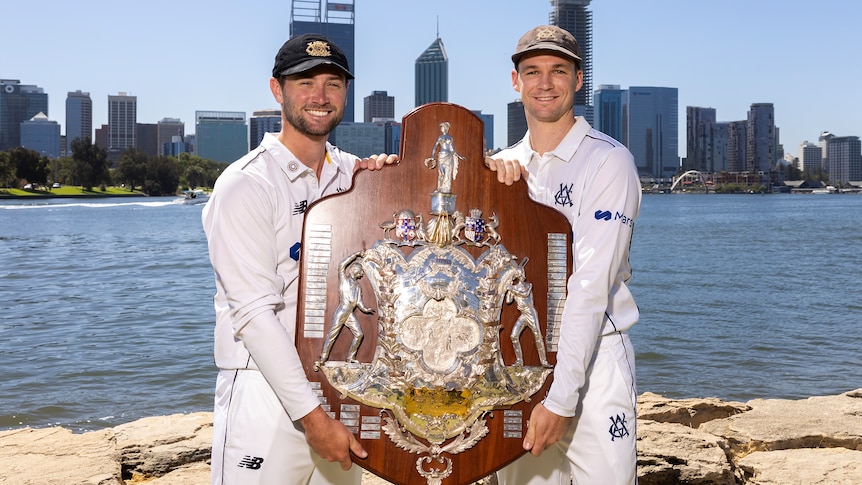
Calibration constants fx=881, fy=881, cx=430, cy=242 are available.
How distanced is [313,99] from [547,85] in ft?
3.27

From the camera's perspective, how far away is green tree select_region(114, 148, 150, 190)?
124m

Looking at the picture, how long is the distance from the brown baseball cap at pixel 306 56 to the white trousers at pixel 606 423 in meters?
1.62

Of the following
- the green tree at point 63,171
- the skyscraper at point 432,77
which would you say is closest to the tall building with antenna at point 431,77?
the skyscraper at point 432,77

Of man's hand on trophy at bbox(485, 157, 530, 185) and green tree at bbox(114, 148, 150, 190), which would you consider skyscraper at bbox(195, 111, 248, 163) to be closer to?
green tree at bbox(114, 148, 150, 190)

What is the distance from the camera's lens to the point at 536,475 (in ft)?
13.1

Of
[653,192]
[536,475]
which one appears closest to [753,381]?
[536,475]

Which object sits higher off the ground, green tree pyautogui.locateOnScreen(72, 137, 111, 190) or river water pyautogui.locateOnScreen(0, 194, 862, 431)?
green tree pyautogui.locateOnScreen(72, 137, 111, 190)

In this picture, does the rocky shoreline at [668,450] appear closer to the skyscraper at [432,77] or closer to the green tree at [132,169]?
the green tree at [132,169]

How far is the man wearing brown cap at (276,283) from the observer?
10.8 feet

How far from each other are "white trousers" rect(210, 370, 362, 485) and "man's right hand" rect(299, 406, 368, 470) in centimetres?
18

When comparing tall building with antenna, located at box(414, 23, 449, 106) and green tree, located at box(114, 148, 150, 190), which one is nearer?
green tree, located at box(114, 148, 150, 190)

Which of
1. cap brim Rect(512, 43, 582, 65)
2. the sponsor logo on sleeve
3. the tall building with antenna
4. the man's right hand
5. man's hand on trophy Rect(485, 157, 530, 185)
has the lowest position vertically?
the man's right hand

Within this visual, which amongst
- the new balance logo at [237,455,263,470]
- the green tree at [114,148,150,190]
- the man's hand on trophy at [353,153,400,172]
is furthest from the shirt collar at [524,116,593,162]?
the green tree at [114,148,150,190]

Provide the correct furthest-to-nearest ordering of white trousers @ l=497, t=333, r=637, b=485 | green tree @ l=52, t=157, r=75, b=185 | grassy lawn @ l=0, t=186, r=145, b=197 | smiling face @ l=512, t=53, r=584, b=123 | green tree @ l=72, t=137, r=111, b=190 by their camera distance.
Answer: green tree @ l=52, t=157, r=75, b=185 < green tree @ l=72, t=137, r=111, b=190 < grassy lawn @ l=0, t=186, r=145, b=197 < smiling face @ l=512, t=53, r=584, b=123 < white trousers @ l=497, t=333, r=637, b=485
